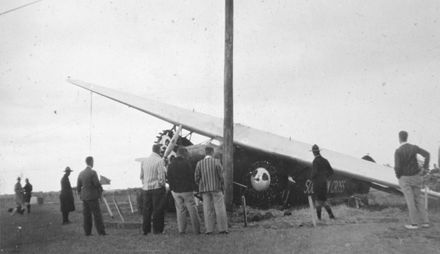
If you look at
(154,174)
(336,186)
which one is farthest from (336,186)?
(154,174)

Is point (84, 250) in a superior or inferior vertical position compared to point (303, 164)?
inferior

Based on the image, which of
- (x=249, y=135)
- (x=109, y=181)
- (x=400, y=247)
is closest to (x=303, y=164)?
(x=249, y=135)

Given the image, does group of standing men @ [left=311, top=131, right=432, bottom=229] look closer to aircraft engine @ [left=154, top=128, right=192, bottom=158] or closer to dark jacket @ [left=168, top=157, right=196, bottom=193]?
dark jacket @ [left=168, top=157, right=196, bottom=193]

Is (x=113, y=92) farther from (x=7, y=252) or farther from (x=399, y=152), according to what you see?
(x=399, y=152)

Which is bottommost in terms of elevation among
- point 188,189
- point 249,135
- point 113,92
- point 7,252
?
point 7,252

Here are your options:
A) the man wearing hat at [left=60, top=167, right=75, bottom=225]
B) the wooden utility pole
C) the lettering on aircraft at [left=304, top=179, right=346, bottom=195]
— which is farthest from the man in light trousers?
the lettering on aircraft at [left=304, top=179, right=346, bottom=195]

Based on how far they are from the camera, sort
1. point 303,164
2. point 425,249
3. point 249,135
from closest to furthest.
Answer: point 425,249, point 303,164, point 249,135

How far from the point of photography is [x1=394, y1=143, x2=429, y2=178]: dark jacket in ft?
30.7

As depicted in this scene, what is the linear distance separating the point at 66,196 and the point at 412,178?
424 inches

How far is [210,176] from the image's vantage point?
416 inches

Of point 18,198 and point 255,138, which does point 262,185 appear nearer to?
point 255,138

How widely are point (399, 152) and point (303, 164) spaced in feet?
23.5

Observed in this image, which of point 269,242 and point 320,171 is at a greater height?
point 320,171

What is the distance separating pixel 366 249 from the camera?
7125 millimetres
